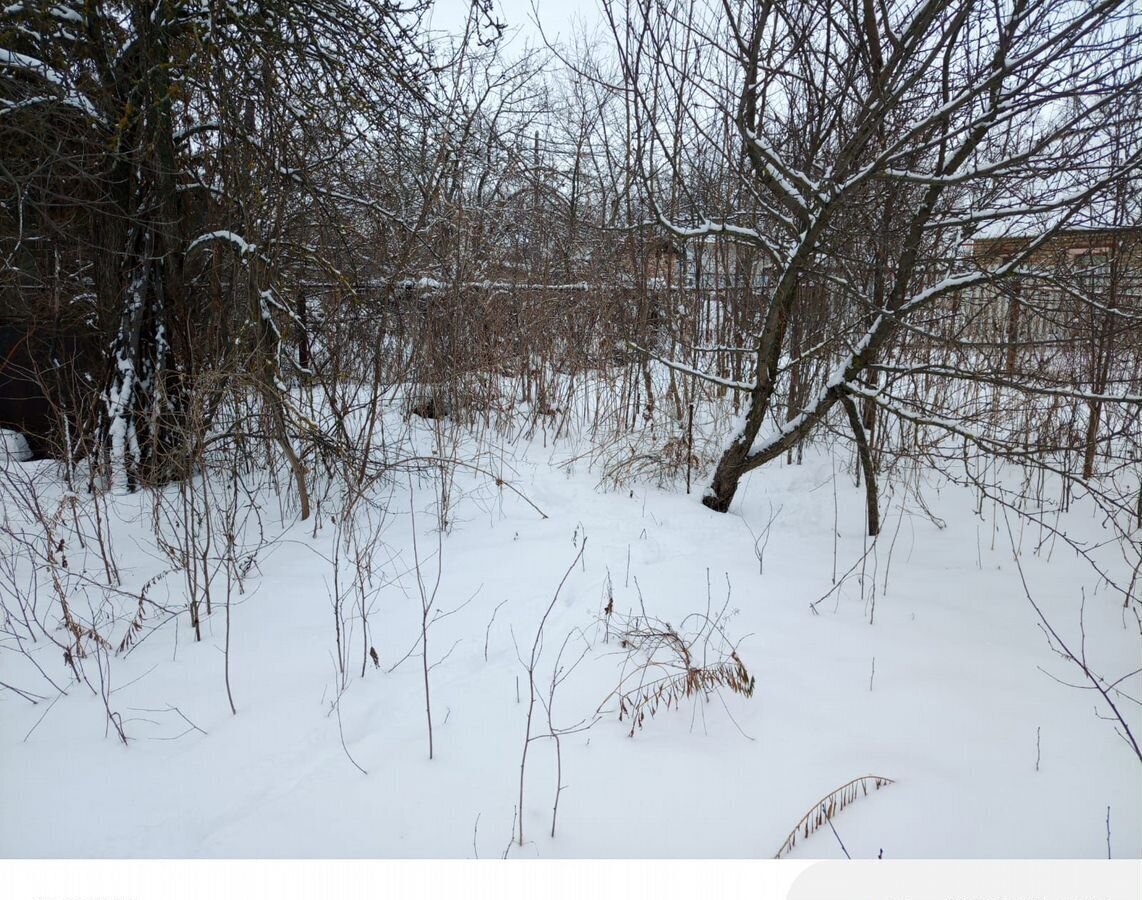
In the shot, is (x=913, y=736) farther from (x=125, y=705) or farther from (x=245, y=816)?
(x=125, y=705)

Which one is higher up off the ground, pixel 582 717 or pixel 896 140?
pixel 896 140

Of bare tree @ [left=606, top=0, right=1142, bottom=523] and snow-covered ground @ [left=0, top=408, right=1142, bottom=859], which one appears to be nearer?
snow-covered ground @ [left=0, top=408, right=1142, bottom=859]

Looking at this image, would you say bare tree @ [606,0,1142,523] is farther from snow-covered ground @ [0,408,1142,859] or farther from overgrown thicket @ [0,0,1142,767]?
snow-covered ground @ [0,408,1142,859]

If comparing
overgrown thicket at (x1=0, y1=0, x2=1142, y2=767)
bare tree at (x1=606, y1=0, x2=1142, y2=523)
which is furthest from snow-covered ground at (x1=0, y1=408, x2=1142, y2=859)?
bare tree at (x1=606, y1=0, x2=1142, y2=523)

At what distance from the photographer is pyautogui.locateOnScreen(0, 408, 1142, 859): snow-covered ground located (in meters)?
1.77

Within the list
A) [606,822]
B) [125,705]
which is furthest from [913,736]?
[125,705]

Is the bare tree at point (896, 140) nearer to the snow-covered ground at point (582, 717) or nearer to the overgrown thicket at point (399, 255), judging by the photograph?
the overgrown thicket at point (399, 255)

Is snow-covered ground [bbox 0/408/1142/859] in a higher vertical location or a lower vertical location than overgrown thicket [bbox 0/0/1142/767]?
lower

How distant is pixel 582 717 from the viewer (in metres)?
2.28

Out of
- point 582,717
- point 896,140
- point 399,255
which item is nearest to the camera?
point 582,717

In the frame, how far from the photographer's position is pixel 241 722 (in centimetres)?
220

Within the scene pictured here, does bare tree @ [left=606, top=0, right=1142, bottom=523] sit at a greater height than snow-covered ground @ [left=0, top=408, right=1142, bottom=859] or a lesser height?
greater

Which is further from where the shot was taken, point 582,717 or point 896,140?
point 896,140

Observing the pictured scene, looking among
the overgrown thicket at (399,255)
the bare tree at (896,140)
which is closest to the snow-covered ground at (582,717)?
the overgrown thicket at (399,255)
